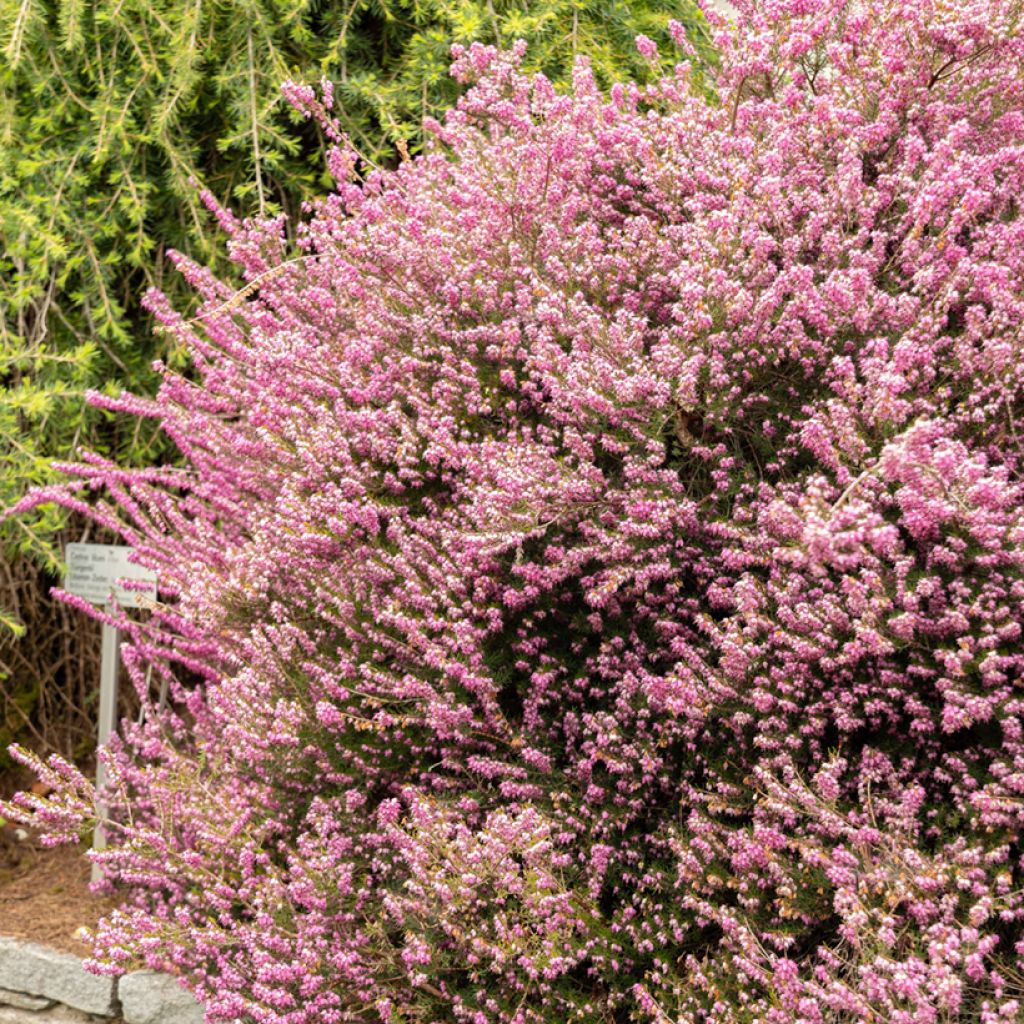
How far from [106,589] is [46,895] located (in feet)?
4.14

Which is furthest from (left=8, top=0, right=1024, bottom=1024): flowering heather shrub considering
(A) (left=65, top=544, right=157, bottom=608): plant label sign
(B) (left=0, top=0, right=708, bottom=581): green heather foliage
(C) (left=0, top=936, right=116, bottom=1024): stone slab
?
(B) (left=0, top=0, right=708, bottom=581): green heather foliage

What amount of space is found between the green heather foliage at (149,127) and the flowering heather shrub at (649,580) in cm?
121

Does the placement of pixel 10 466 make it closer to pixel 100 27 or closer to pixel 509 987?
pixel 100 27

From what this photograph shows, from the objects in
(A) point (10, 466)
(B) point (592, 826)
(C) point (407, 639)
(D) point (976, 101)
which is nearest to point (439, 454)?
(C) point (407, 639)

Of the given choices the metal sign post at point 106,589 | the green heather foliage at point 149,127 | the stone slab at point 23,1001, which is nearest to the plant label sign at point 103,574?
the metal sign post at point 106,589

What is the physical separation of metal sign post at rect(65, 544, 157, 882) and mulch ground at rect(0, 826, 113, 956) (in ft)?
0.63

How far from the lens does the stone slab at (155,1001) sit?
11.7 ft

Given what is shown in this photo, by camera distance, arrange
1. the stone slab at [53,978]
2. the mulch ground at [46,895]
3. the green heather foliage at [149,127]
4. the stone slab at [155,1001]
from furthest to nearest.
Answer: the green heather foliage at [149,127] < the mulch ground at [46,895] < the stone slab at [53,978] < the stone slab at [155,1001]

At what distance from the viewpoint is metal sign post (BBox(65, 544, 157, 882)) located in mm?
4031

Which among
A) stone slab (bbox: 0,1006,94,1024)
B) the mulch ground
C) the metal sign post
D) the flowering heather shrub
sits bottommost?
stone slab (bbox: 0,1006,94,1024)

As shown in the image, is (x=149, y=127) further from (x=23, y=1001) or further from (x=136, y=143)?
(x=23, y=1001)

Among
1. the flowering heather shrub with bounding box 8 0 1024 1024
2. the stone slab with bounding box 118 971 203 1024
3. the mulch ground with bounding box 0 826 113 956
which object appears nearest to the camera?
the flowering heather shrub with bounding box 8 0 1024 1024

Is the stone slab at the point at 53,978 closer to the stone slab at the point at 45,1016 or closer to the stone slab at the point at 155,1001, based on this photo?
→ the stone slab at the point at 45,1016

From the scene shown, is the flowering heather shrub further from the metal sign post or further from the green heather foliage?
the green heather foliage
